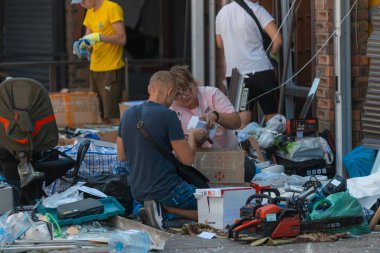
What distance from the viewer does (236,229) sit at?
7.38 meters

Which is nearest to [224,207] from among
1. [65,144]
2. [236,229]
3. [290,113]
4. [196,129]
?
[236,229]

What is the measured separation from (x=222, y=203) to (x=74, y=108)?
4.15 meters

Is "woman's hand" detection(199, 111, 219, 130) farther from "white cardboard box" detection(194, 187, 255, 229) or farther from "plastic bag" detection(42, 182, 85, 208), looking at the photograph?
"plastic bag" detection(42, 182, 85, 208)

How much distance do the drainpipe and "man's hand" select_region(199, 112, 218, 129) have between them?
144 centimetres

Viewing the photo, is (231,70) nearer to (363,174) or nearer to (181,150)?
(363,174)

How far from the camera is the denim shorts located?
26.1 ft

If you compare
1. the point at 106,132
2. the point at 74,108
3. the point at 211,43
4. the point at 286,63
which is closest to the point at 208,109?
the point at 106,132

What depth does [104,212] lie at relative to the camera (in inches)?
316

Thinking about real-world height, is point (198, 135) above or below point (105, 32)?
below

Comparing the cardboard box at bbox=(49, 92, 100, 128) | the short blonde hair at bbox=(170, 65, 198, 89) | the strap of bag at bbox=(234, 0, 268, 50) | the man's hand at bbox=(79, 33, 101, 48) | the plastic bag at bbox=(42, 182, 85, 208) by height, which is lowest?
the plastic bag at bbox=(42, 182, 85, 208)

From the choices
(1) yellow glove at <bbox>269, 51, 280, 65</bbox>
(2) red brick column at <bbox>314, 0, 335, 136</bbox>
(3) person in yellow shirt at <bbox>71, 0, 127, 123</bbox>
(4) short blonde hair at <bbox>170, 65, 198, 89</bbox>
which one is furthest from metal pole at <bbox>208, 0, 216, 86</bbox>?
(4) short blonde hair at <bbox>170, 65, 198, 89</bbox>

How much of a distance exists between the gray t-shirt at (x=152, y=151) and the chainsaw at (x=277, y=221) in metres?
0.69

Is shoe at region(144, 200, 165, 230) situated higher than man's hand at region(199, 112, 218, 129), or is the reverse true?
man's hand at region(199, 112, 218, 129)

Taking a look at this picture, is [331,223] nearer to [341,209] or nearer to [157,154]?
[341,209]
